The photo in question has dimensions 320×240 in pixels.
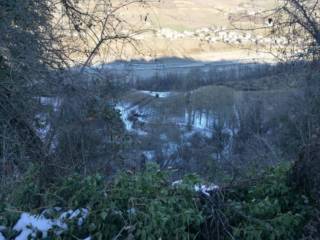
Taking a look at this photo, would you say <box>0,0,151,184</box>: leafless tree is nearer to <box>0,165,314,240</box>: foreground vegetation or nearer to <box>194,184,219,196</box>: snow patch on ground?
<box>0,165,314,240</box>: foreground vegetation

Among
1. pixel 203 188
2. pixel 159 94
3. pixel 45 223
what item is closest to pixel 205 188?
pixel 203 188

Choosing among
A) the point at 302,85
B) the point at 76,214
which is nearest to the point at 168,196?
the point at 76,214

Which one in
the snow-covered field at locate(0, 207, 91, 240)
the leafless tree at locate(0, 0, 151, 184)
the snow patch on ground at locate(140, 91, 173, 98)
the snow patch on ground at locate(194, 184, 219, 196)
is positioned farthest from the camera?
the snow patch on ground at locate(140, 91, 173, 98)

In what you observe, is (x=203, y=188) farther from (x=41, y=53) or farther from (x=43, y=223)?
(x=41, y=53)

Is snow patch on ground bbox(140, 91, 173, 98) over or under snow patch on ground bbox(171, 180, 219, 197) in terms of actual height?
under

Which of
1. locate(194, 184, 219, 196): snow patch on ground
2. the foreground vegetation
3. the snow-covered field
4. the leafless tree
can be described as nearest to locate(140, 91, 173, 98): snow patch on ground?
the leafless tree

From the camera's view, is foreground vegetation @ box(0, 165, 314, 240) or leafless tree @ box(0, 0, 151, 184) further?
leafless tree @ box(0, 0, 151, 184)

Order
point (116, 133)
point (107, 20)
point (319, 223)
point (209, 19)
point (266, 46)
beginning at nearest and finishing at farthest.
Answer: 1. point (319, 223)
2. point (116, 133)
3. point (107, 20)
4. point (266, 46)
5. point (209, 19)

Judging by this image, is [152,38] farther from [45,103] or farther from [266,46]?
[45,103]

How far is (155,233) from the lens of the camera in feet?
11.8

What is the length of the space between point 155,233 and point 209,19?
37.5ft

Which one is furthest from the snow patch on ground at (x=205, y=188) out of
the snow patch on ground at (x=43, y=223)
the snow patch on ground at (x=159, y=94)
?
the snow patch on ground at (x=159, y=94)

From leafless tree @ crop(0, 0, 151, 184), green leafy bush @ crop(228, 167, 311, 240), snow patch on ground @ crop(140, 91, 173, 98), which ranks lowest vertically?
snow patch on ground @ crop(140, 91, 173, 98)

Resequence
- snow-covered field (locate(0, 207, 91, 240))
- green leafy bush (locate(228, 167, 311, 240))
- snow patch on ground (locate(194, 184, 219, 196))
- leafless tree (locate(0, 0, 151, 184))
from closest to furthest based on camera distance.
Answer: snow-covered field (locate(0, 207, 91, 240)) < green leafy bush (locate(228, 167, 311, 240)) < snow patch on ground (locate(194, 184, 219, 196)) < leafless tree (locate(0, 0, 151, 184))
